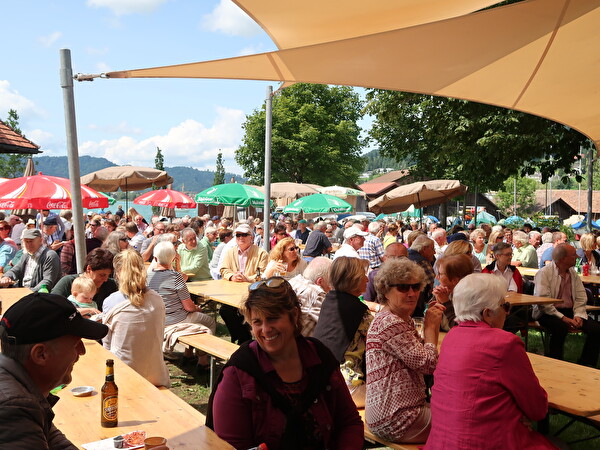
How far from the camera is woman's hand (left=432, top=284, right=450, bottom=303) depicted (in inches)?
197

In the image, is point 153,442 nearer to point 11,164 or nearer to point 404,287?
point 404,287

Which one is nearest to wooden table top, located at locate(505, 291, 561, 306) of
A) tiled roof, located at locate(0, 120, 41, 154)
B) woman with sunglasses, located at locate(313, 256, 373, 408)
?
woman with sunglasses, located at locate(313, 256, 373, 408)

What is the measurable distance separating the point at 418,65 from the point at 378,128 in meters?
28.7

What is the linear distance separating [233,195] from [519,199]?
84.5m

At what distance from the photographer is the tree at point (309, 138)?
45156 mm

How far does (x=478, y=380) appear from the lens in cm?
272

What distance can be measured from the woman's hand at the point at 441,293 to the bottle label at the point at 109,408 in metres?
3.08

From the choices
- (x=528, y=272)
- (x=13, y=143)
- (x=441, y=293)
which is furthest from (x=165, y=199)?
(x=441, y=293)

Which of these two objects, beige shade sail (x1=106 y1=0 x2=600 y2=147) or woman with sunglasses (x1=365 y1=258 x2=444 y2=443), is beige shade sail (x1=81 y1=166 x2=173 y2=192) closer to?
beige shade sail (x1=106 y1=0 x2=600 y2=147)

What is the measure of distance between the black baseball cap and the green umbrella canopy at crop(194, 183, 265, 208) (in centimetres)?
1238

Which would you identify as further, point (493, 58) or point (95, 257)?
point (95, 257)

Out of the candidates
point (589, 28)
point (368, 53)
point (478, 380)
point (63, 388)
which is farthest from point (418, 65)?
point (63, 388)

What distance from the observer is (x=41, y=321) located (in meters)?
1.83

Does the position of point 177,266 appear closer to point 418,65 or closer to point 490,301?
point 418,65
